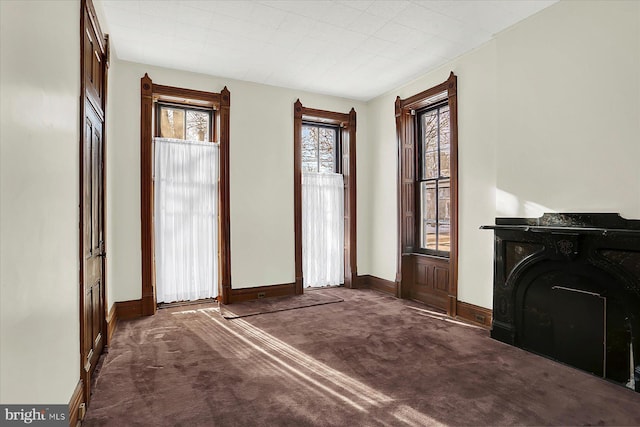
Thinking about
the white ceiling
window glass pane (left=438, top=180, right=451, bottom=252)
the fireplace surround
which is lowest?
the fireplace surround

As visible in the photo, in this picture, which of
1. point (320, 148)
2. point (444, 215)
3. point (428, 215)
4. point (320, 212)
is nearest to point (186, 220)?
point (320, 212)

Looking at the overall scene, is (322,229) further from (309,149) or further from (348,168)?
(309,149)

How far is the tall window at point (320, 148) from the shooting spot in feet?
20.3

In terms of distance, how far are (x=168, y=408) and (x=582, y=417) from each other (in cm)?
285

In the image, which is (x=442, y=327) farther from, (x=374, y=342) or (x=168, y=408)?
(x=168, y=408)

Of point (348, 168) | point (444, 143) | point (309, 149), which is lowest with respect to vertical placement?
point (348, 168)

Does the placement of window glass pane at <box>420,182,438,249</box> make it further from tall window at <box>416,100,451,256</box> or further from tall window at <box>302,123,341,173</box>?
tall window at <box>302,123,341,173</box>

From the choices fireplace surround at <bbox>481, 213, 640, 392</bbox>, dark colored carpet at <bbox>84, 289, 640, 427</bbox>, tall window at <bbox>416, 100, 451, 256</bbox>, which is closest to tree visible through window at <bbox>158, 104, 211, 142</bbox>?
dark colored carpet at <bbox>84, 289, 640, 427</bbox>

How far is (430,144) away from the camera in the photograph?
5.36 metres

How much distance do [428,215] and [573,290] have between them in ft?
7.86

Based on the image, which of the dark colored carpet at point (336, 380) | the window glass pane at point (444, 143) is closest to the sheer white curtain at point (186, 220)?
the dark colored carpet at point (336, 380)

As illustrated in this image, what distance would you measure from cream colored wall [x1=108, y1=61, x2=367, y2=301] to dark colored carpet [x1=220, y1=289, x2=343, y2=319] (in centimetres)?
32

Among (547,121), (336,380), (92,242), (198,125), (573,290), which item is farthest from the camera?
(198,125)

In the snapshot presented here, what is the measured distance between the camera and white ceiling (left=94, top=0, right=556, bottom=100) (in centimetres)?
347
